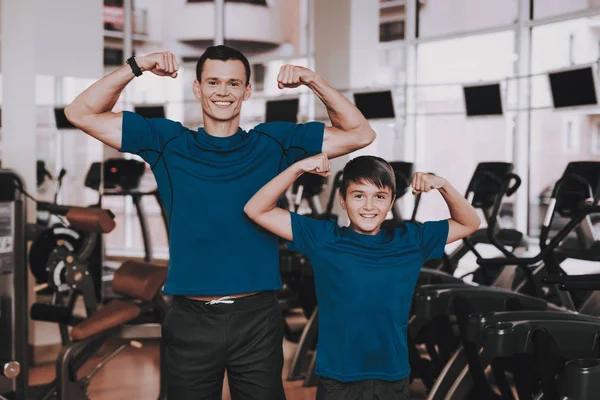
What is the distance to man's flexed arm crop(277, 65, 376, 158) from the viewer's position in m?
1.99

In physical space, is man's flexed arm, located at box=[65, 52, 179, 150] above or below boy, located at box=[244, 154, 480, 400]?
above

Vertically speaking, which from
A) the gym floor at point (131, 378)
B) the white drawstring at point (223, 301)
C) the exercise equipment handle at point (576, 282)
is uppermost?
the exercise equipment handle at point (576, 282)

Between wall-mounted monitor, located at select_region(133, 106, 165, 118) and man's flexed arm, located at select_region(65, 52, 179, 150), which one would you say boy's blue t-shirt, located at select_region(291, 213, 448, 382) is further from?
wall-mounted monitor, located at select_region(133, 106, 165, 118)

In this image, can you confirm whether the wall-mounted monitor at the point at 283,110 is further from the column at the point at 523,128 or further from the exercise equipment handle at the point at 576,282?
the exercise equipment handle at the point at 576,282

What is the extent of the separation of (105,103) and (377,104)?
4.76m

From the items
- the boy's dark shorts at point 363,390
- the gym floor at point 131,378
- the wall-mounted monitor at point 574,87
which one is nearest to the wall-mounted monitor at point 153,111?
the gym floor at point 131,378

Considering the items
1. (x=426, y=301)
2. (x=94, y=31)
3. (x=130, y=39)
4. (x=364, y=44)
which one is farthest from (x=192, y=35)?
(x=426, y=301)

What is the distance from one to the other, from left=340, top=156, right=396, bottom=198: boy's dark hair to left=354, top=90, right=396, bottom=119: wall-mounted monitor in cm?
450

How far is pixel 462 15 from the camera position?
7574 millimetres

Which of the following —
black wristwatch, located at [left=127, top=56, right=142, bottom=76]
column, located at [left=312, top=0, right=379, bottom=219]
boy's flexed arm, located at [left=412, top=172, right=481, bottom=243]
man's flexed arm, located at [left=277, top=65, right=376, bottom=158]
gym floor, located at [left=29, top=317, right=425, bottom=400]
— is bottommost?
gym floor, located at [left=29, top=317, right=425, bottom=400]

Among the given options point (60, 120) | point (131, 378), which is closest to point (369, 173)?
point (131, 378)

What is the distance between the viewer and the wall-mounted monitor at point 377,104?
6457 millimetres

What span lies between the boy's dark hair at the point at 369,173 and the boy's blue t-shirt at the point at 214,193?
0.37ft

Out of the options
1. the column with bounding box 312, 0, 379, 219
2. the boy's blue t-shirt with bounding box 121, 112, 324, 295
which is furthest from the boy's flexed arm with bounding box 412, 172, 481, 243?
the column with bounding box 312, 0, 379, 219
